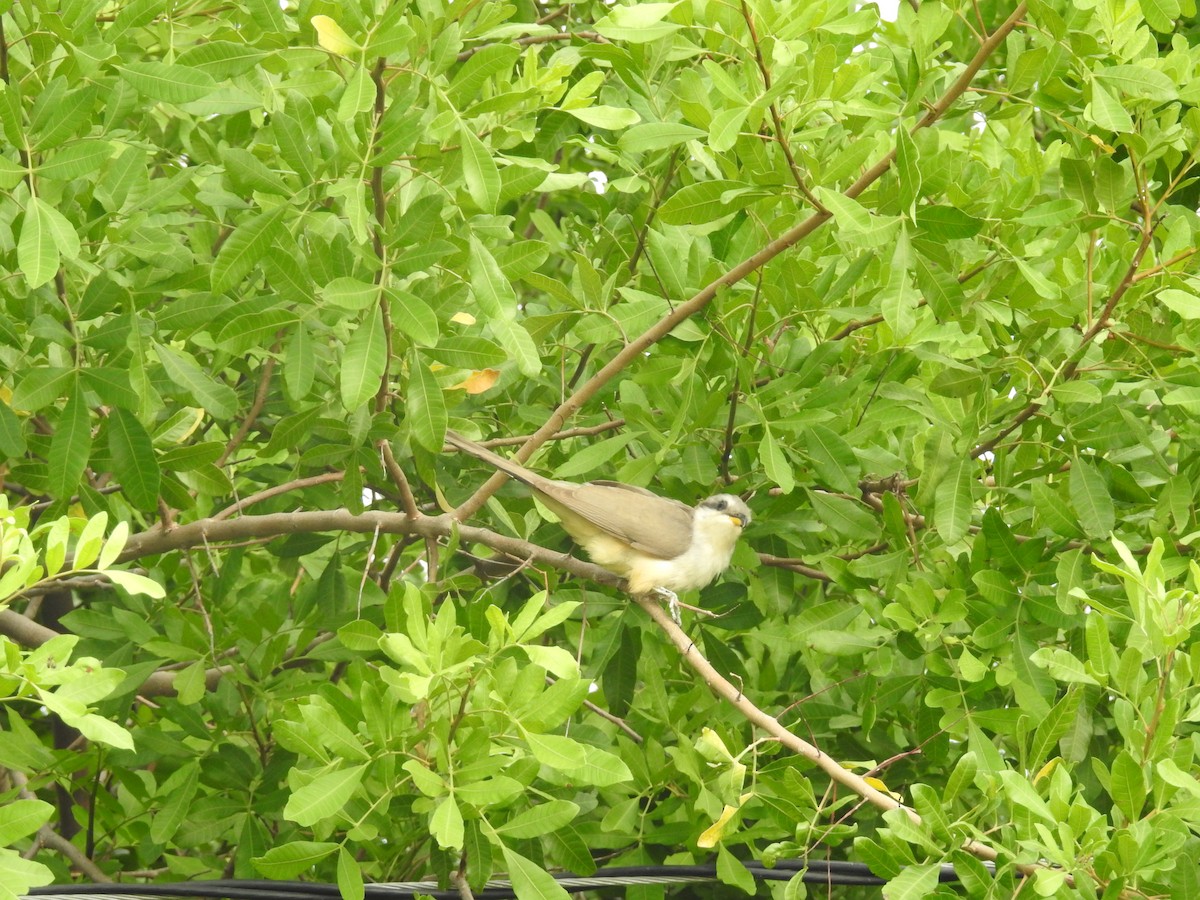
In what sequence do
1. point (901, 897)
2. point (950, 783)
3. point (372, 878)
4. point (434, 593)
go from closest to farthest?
point (901, 897), point (950, 783), point (434, 593), point (372, 878)

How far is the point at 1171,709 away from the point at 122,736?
94.6 inches

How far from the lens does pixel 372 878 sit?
15.8 ft

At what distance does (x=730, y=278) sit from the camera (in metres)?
3.79

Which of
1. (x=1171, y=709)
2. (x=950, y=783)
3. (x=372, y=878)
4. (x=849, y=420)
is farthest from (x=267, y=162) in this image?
(x=1171, y=709)

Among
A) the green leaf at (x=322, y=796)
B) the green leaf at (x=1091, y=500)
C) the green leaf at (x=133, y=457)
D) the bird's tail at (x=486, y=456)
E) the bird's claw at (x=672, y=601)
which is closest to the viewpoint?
the green leaf at (x=322, y=796)

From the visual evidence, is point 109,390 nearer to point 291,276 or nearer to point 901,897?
point 291,276

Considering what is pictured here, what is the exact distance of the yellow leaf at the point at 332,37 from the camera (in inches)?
128

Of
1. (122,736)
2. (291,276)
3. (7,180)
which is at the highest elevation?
(7,180)

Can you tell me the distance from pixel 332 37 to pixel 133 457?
4.79 ft

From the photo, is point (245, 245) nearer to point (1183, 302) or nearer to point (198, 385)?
point (198, 385)

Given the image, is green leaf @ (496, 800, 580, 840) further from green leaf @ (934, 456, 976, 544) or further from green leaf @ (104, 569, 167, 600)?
green leaf @ (934, 456, 976, 544)

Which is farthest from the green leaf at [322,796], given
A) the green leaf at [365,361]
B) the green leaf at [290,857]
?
the green leaf at [365,361]

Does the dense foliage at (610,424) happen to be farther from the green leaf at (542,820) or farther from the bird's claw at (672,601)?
the bird's claw at (672,601)

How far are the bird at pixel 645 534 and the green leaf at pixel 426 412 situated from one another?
2.82ft
